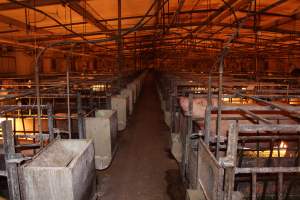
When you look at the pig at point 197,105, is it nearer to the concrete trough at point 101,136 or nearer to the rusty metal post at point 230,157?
the concrete trough at point 101,136

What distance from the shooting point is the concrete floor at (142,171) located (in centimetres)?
460

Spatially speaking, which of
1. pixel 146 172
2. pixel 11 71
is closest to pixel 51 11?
pixel 146 172

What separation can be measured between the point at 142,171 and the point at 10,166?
10.6ft

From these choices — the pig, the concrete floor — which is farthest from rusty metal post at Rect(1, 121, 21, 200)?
the pig

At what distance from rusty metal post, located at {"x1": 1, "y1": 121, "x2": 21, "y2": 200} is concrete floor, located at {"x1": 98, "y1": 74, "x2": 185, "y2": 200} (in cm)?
201

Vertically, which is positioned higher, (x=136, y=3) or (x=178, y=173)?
(x=136, y=3)

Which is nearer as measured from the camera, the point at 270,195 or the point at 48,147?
the point at 48,147

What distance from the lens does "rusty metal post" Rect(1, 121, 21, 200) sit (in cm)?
272

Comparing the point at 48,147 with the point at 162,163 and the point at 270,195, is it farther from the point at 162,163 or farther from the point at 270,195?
the point at 270,195

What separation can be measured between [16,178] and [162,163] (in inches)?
147

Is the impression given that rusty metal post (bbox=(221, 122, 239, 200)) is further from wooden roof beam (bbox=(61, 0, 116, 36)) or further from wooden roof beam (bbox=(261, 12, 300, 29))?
wooden roof beam (bbox=(261, 12, 300, 29))

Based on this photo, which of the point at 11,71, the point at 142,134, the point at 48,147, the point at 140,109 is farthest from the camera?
the point at 11,71

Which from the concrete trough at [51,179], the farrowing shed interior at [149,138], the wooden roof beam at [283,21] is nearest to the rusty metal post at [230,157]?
the farrowing shed interior at [149,138]

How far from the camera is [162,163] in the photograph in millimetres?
5914
